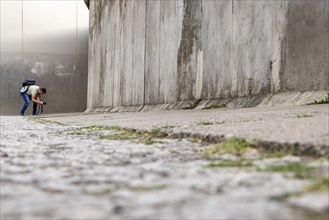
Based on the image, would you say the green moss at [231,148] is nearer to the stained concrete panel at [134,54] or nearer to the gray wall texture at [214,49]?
the gray wall texture at [214,49]

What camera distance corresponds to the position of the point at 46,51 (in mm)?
15641

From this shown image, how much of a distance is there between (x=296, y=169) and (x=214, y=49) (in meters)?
4.74

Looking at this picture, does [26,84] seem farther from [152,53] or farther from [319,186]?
[319,186]

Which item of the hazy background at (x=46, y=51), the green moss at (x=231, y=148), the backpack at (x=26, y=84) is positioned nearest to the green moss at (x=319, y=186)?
the green moss at (x=231, y=148)

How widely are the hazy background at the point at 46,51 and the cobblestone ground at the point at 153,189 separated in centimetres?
1413

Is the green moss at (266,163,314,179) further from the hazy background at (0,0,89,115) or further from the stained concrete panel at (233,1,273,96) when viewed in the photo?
the hazy background at (0,0,89,115)

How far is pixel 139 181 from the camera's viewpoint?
1.23 m

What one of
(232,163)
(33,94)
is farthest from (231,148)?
(33,94)

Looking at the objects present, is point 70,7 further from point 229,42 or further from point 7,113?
point 229,42

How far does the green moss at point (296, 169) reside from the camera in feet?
3.97

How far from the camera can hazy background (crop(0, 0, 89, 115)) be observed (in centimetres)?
1534

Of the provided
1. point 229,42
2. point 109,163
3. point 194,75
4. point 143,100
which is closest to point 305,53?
point 229,42

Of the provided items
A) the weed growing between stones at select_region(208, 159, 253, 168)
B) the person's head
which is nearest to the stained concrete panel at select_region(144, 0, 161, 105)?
the weed growing between stones at select_region(208, 159, 253, 168)

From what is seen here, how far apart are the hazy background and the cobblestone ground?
14.1 metres
